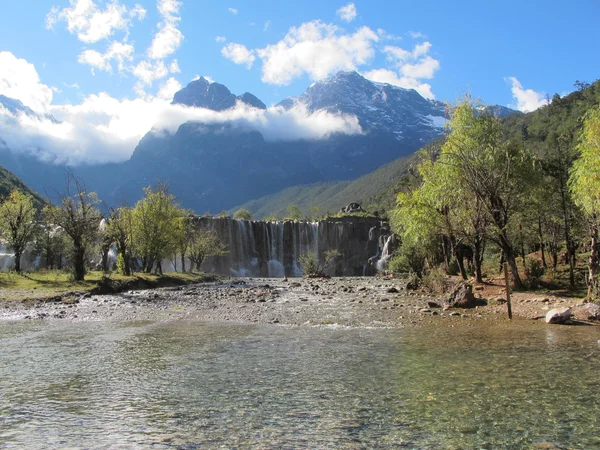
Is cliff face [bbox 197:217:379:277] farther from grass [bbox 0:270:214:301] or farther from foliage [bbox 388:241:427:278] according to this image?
grass [bbox 0:270:214:301]

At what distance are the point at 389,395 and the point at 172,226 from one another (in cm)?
4609

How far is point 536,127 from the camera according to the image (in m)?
132

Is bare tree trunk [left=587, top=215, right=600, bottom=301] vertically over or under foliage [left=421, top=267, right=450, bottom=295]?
over

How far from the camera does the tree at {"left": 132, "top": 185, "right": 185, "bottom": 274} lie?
48656 millimetres

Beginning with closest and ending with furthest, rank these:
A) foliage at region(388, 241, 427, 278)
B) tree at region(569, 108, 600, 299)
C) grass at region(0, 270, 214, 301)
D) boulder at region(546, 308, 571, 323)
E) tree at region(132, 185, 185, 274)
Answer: boulder at region(546, 308, 571, 323) < tree at region(569, 108, 600, 299) < grass at region(0, 270, 214, 301) < foliage at region(388, 241, 427, 278) < tree at region(132, 185, 185, 274)

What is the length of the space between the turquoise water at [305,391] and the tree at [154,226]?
33459 mm

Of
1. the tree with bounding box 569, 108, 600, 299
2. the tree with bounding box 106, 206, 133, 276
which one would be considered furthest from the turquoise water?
the tree with bounding box 106, 206, 133, 276

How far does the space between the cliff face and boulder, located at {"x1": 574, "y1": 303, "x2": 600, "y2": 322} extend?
235ft

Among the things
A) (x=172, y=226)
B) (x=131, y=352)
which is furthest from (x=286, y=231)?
(x=131, y=352)

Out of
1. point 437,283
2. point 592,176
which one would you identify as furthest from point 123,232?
point 592,176

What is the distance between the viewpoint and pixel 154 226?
49062 millimetres

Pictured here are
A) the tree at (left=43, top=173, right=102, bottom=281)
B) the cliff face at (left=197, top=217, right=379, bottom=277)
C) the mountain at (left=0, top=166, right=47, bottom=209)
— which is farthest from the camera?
the mountain at (left=0, top=166, right=47, bottom=209)

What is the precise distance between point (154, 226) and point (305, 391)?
141 feet

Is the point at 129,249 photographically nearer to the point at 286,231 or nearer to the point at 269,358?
the point at 269,358
